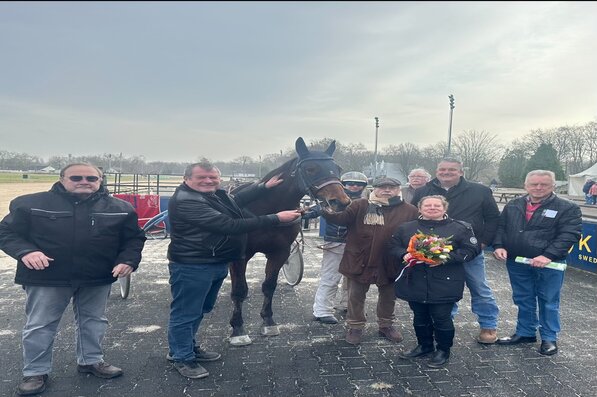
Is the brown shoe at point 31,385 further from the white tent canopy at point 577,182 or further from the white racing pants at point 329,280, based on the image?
the white tent canopy at point 577,182

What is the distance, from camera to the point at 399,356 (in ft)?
12.0

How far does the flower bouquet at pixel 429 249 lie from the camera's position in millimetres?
3182

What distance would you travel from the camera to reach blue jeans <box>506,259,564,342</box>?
12.3 ft

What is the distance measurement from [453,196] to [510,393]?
6.04ft

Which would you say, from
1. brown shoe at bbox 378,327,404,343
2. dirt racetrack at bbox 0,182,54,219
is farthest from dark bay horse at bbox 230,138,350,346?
dirt racetrack at bbox 0,182,54,219

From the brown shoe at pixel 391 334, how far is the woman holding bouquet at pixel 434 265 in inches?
19.4

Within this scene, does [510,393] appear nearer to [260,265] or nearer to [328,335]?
[328,335]

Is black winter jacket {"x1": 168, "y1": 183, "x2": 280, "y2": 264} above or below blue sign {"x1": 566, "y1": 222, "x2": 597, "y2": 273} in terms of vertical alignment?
above

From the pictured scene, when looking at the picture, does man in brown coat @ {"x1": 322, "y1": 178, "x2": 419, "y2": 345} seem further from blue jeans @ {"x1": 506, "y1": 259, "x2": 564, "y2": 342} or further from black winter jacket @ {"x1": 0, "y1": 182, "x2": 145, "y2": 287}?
black winter jacket @ {"x1": 0, "y1": 182, "x2": 145, "y2": 287}

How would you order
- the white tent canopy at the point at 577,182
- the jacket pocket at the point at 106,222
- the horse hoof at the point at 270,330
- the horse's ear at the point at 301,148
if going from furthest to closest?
the white tent canopy at the point at 577,182 → the horse hoof at the point at 270,330 → the horse's ear at the point at 301,148 → the jacket pocket at the point at 106,222

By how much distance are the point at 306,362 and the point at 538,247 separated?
2.50 meters

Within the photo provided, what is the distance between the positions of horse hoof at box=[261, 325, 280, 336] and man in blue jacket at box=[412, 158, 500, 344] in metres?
2.14

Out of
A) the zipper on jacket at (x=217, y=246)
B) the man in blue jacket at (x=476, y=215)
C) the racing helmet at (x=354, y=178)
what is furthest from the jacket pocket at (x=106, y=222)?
the man in blue jacket at (x=476, y=215)

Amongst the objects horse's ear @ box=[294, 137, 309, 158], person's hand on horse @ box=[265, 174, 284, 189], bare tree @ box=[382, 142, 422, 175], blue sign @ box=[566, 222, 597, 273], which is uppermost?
bare tree @ box=[382, 142, 422, 175]
